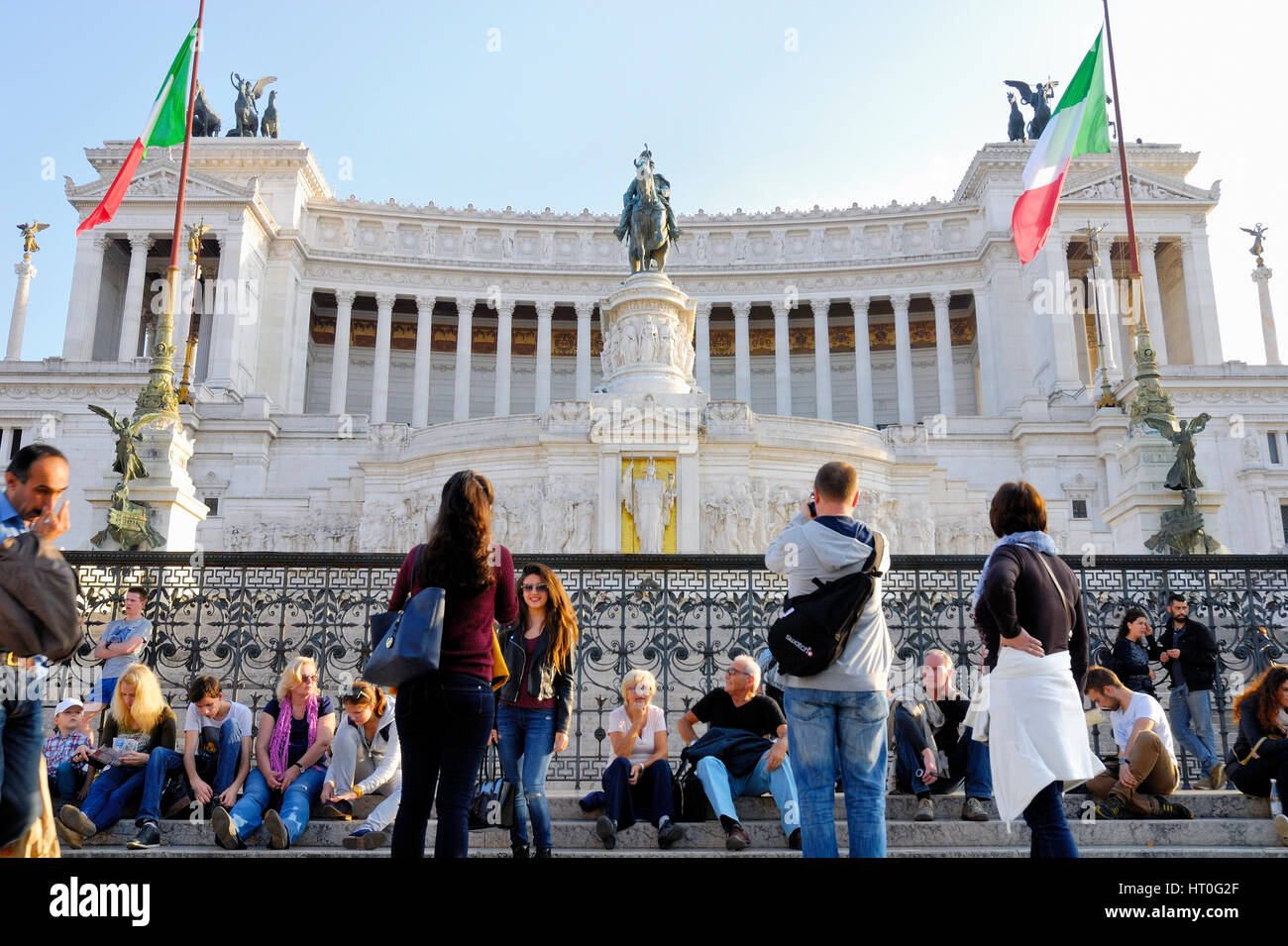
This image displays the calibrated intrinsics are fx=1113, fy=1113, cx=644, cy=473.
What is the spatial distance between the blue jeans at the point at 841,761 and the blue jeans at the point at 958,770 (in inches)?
106

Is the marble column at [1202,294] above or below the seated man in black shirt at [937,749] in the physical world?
above

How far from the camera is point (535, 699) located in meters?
6.79

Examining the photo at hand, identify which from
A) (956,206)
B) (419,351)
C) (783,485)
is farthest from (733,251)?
(783,485)

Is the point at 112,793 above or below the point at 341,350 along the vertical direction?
below

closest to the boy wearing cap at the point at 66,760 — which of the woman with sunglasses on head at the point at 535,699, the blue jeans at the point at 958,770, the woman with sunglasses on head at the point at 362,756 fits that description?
the woman with sunglasses on head at the point at 362,756

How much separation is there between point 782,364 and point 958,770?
167ft

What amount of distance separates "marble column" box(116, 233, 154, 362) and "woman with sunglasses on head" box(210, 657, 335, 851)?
4890 cm

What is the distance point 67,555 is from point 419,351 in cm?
4862

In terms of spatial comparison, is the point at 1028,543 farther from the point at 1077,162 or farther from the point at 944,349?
the point at 1077,162

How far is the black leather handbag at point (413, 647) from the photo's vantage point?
195 inches

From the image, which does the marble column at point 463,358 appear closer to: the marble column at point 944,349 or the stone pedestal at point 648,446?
the marble column at point 944,349

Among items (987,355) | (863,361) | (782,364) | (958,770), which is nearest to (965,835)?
(958,770)

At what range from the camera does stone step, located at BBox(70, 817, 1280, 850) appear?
7.49 meters

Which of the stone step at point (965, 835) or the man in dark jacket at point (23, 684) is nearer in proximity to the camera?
the man in dark jacket at point (23, 684)
